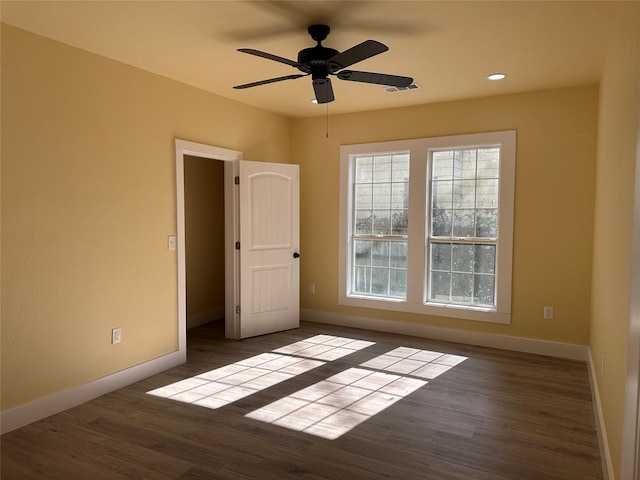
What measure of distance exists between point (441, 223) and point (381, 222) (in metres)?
0.73

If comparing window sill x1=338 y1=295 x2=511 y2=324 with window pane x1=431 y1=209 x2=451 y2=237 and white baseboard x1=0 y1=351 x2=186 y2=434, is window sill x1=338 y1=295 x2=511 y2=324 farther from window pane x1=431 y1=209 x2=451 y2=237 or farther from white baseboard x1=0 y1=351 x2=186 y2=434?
white baseboard x1=0 y1=351 x2=186 y2=434

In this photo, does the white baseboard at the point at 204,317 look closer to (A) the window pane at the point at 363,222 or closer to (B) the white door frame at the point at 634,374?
(A) the window pane at the point at 363,222

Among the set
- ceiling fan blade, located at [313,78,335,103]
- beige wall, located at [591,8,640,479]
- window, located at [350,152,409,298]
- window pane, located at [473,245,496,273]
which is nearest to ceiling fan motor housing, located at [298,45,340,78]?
ceiling fan blade, located at [313,78,335,103]

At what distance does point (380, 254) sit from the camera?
530cm

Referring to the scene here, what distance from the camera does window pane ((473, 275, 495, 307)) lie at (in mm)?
4637

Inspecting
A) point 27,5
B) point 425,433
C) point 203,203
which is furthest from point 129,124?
point 425,433

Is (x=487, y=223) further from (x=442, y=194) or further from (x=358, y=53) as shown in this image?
(x=358, y=53)

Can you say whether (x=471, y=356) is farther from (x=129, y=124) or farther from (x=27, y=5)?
(x=27, y=5)

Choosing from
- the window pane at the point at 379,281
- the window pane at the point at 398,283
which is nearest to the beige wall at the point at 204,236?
the window pane at the point at 379,281

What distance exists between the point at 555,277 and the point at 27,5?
15.7 feet

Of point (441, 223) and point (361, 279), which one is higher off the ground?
point (441, 223)

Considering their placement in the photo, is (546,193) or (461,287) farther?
(461,287)

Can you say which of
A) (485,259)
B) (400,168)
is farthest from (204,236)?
(485,259)

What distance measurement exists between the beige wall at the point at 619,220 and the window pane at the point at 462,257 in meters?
1.79
